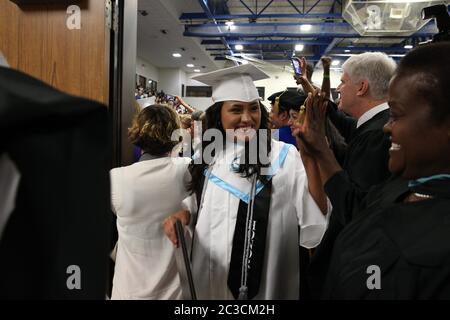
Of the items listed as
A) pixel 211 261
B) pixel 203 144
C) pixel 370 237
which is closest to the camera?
pixel 370 237

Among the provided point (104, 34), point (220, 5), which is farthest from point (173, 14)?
point (104, 34)

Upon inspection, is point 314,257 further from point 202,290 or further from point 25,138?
point 25,138

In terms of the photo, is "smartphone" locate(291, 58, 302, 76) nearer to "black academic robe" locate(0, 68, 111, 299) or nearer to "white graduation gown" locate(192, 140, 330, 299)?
"white graduation gown" locate(192, 140, 330, 299)

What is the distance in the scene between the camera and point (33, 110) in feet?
1.39

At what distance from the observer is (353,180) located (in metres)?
1.90

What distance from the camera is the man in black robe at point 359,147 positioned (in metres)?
1.37

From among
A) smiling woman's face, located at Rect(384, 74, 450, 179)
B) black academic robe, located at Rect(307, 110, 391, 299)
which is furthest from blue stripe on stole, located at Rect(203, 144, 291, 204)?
smiling woman's face, located at Rect(384, 74, 450, 179)

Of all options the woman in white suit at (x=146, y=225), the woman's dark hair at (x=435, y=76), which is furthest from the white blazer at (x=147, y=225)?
the woman's dark hair at (x=435, y=76)

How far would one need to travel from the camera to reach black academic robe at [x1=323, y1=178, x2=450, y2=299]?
862mm

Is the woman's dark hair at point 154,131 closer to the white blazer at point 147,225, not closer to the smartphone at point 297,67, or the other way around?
the white blazer at point 147,225

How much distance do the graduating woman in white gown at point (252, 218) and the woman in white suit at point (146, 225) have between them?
211 millimetres

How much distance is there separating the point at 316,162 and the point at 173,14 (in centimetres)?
732

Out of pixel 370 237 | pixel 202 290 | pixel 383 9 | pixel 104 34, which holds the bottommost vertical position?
pixel 202 290

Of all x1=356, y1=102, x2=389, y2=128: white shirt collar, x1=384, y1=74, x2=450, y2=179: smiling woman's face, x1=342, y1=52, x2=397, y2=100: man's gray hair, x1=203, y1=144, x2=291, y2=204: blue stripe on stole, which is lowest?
x1=203, y1=144, x2=291, y2=204: blue stripe on stole
